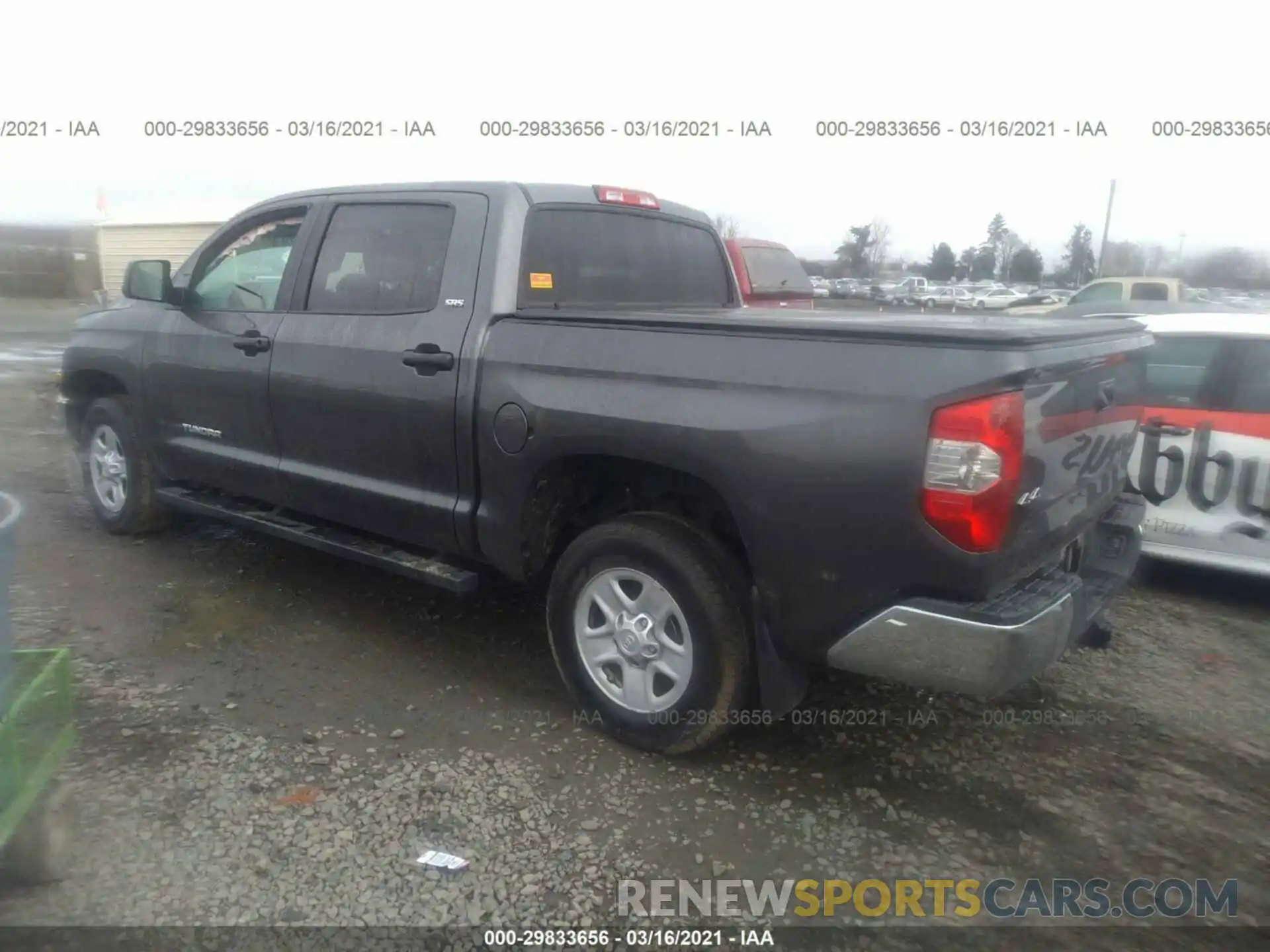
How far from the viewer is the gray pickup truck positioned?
8.55ft

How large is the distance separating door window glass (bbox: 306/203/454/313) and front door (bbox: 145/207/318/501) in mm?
237

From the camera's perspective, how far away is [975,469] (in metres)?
2.51

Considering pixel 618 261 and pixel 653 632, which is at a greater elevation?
pixel 618 261

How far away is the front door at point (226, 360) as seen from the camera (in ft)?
14.3

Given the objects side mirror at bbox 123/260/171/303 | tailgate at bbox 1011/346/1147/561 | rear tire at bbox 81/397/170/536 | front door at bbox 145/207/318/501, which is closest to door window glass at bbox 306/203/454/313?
front door at bbox 145/207/318/501

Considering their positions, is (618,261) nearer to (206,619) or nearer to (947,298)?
(206,619)

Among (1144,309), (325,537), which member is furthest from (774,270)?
(325,537)

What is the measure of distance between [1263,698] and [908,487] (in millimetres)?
2356

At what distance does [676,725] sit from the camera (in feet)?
10.5

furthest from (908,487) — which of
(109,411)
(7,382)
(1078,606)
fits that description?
(7,382)

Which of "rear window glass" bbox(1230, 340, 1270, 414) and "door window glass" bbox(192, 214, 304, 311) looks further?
"rear window glass" bbox(1230, 340, 1270, 414)

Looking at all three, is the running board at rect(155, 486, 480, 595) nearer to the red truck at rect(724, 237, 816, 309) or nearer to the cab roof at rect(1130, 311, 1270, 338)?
the cab roof at rect(1130, 311, 1270, 338)

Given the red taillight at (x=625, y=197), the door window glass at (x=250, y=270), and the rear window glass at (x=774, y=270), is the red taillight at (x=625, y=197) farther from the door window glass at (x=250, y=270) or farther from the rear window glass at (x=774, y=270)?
the rear window glass at (x=774, y=270)

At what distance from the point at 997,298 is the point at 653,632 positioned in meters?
15.3
